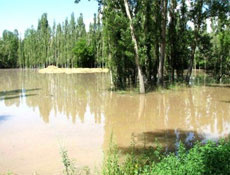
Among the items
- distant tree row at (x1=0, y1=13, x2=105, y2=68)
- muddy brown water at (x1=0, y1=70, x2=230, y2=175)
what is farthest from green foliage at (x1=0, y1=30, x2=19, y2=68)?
muddy brown water at (x1=0, y1=70, x2=230, y2=175)

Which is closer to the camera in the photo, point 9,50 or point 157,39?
point 157,39

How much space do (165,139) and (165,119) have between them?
3.37 m

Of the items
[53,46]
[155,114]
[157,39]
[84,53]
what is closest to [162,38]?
[157,39]

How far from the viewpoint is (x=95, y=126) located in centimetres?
1185

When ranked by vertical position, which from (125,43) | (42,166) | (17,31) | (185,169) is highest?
(17,31)

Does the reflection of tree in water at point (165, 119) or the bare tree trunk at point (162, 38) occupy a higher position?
the bare tree trunk at point (162, 38)

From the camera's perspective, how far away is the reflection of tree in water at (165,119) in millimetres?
Answer: 9781

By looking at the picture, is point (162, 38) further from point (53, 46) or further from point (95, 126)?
point (53, 46)

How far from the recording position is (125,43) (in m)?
20.9

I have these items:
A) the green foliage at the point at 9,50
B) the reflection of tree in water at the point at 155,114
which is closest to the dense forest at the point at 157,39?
the reflection of tree in water at the point at 155,114

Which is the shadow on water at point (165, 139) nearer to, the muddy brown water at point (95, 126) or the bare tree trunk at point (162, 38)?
the muddy brown water at point (95, 126)

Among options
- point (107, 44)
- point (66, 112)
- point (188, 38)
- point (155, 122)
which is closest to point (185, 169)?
point (155, 122)

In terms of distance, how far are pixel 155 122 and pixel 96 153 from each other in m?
4.59

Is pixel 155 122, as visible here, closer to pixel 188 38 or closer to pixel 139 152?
pixel 139 152
